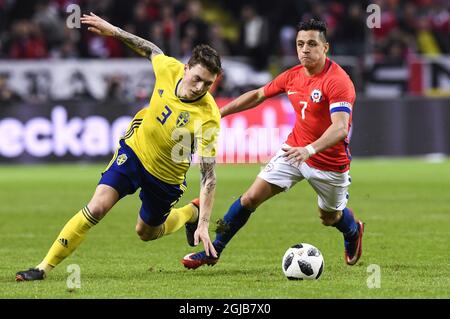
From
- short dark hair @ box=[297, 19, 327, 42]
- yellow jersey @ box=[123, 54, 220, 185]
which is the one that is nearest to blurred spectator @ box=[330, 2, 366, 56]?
short dark hair @ box=[297, 19, 327, 42]

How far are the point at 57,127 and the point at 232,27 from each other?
8241 millimetres

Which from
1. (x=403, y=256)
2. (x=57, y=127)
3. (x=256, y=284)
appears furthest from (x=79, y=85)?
(x=256, y=284)

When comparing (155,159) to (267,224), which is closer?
(155,159)

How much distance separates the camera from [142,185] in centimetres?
925

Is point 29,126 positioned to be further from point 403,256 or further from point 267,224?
point 403,256

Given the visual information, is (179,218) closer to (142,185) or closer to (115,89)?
(142,185)

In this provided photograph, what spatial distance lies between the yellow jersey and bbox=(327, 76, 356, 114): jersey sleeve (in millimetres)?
1035

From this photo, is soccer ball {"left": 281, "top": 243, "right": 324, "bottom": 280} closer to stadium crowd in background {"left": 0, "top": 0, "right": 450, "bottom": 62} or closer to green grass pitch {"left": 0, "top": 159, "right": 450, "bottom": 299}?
green grass pitch {"left": 0, "top": 159, "right": 450, "bottom": 299}

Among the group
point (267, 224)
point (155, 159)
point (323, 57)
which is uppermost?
point (323, 57)

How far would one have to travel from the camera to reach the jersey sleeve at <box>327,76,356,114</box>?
923cm

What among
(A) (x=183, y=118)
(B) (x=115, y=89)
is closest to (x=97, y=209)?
(A) (x=183, y=118)

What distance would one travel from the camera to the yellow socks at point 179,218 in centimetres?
1006

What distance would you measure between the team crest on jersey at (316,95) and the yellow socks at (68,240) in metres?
2.22

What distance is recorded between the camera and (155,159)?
360 inches
